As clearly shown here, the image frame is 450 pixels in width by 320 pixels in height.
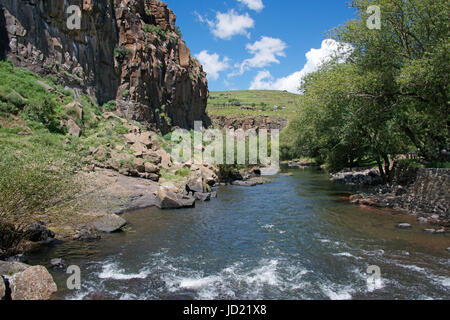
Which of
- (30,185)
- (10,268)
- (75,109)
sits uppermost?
(75,109)

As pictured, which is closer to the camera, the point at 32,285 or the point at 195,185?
the point at 32,285

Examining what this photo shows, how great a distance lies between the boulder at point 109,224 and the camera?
16.4 metres

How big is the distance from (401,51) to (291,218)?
1369 cm

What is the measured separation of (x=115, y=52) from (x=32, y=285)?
1521 inches

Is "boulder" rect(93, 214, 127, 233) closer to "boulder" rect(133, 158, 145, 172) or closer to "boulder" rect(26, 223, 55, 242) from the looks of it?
"boulder" rect(26, 223, 55, 242)

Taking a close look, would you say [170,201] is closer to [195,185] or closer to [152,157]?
[195,185]

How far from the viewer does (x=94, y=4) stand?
3747 centimetres

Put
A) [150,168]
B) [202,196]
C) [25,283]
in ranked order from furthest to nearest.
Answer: [150,168]
[202,196]
[25,283]

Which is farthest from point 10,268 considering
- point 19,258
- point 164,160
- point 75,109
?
point 164,160

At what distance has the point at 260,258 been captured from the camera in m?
13.0

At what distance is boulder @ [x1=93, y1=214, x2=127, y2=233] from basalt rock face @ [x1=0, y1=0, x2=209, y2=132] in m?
21.0

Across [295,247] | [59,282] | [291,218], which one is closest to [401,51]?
[291,218]

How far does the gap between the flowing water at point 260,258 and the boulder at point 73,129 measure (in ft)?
36.0
